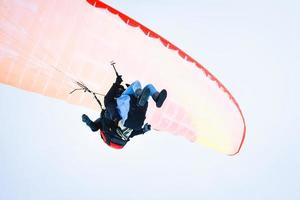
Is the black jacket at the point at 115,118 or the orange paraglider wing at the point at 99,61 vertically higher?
the orange paraglider wing at the point at 99,61

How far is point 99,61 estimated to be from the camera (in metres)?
Result: 8.09

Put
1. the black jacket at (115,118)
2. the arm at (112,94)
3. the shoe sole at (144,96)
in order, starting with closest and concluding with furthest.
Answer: the shoe sole at (144,96) < the black jacket at (115,118) < the arm at (112,94)

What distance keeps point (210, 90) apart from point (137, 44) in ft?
5.51

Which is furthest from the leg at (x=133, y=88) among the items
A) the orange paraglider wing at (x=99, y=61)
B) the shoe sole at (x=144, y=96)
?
the orange paraglider wing at (x=99, y=61)

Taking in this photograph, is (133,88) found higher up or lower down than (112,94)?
higher up

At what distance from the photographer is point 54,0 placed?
23.6 ft

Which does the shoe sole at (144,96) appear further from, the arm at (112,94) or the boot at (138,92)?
the arm at (112,94)

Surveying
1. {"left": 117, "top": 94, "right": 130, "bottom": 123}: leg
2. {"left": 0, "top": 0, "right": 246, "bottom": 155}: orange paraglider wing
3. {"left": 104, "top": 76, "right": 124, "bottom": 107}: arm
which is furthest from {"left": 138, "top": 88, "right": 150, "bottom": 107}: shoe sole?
{"left": 0, "top": 0, "right": 246, "bottom": 155}: orange paraglider wing

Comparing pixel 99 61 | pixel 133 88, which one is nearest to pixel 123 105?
pixel 133 88

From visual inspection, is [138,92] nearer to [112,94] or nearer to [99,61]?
[112,94]

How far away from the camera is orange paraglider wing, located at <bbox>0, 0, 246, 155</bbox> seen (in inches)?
290

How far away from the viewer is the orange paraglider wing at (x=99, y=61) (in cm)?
736

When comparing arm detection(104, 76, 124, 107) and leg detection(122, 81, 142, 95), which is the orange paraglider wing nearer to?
arm detection(104, 76, 124, 107)

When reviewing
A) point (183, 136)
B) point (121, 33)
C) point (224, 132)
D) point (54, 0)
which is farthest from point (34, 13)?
point (224, 132)
